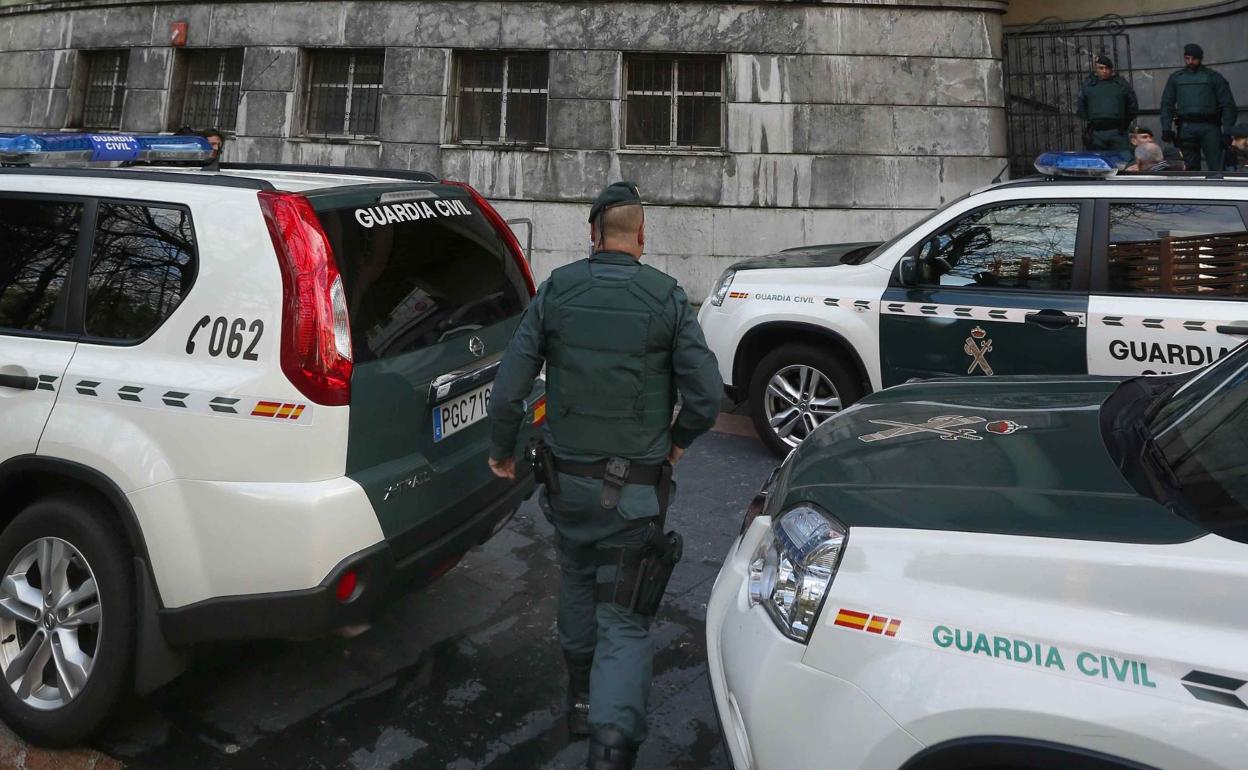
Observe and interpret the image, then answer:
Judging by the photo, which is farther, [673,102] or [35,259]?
[673,102]

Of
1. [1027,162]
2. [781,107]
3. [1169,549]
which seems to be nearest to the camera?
[1169,549]

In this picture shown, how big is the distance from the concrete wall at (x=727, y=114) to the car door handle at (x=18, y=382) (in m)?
9.14

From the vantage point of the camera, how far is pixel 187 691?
142 inches

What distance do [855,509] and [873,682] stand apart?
1.42 ft

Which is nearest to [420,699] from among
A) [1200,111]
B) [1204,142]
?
[1200,111]

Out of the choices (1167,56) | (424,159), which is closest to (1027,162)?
(1167,56)

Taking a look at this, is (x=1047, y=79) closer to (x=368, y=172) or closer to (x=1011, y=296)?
→ (x=1011, y=296)

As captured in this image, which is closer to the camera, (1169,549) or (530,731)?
(1169,549)

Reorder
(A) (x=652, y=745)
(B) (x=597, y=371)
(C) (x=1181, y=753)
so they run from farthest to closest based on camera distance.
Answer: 1. (A) (x=652, y=745)
2. (B) (x=597, y=371)
3. (C) (x=1181, y=753)

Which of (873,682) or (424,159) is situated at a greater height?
(424,159)

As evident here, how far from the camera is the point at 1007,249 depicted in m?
5.59

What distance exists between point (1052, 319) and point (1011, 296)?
0.90 feet

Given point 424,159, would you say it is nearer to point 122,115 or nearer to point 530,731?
point 122,115

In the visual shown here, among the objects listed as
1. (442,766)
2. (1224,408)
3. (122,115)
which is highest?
(122,115)
